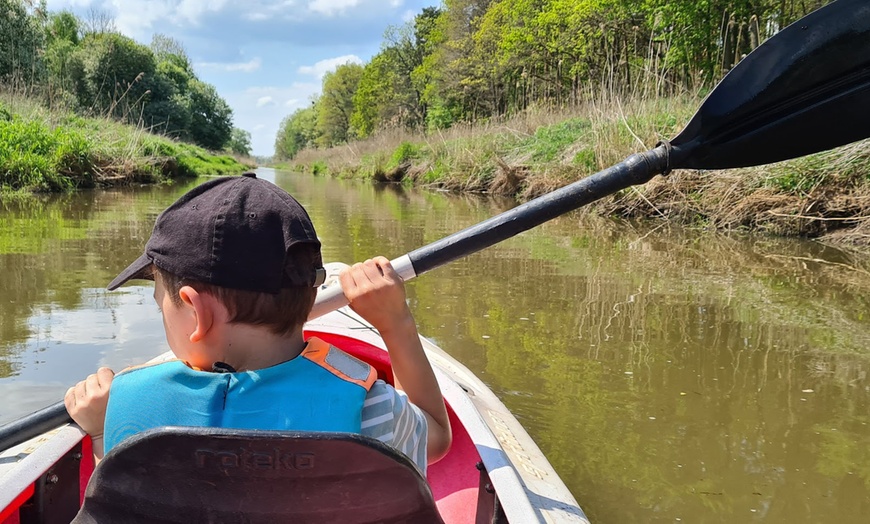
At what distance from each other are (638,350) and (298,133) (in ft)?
267

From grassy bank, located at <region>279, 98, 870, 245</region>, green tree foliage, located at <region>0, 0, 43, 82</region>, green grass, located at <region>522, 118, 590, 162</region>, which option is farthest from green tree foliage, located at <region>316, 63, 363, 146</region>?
green grass, located at <region>522, 118, 590, 162</region>

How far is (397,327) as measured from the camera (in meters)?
1.26

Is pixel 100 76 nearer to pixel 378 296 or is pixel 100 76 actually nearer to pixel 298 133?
pixel 378 296

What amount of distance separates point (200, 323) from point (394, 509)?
0.39 metres

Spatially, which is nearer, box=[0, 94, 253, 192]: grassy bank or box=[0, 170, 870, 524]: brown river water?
box=[0, 170, 870, 524]: brown river water

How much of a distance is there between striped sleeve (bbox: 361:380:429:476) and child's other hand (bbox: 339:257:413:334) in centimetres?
19

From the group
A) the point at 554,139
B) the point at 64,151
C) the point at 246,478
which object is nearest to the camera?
the point at 246,478

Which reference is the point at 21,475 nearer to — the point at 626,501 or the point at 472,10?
the point at 626,501

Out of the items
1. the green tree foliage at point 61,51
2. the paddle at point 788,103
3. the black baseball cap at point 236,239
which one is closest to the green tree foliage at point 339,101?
the green tree foliage at point 61,51

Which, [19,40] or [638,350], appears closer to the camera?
[638,350]

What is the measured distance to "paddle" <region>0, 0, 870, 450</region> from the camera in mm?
1869

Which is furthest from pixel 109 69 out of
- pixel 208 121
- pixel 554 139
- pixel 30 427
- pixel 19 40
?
pixel 30 427

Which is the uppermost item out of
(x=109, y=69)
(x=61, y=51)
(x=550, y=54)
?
(x=550, y=54)

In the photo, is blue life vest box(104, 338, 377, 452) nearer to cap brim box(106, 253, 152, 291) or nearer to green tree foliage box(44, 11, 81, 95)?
cap brim box(106, 253, 152, 291)
